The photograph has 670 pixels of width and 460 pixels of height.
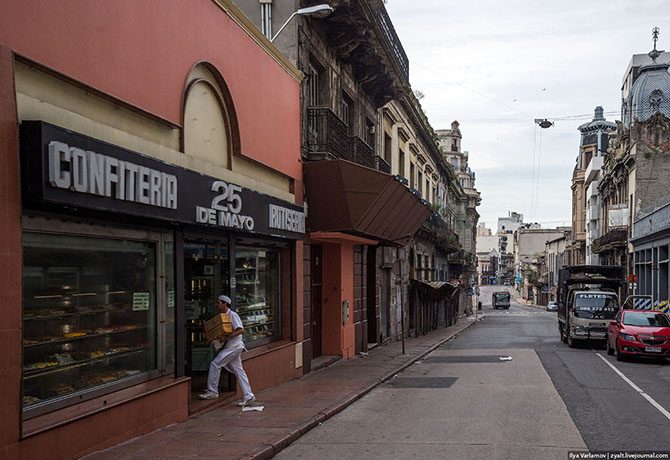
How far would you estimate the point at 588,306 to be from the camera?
26016 mm

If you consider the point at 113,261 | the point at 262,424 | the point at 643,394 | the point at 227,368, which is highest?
the point at 113,261

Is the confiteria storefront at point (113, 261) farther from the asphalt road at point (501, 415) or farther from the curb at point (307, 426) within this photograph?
the asphalt road at point (501, 415)

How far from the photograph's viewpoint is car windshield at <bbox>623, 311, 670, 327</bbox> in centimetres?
2078

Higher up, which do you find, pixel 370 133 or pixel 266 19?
pixel 266 19

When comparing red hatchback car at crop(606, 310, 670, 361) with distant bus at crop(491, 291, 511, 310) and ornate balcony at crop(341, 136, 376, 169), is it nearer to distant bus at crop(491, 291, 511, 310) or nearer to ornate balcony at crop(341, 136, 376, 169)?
ornate balcony at crop(341, 136, 376, 169)

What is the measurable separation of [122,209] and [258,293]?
6.33 meters

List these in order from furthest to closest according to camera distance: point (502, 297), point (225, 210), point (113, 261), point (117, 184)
Answer: point (502, 297), point (225, 210), point (113, 261), point (117, 184)

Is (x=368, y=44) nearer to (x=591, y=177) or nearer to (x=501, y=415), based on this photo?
(x=501, y=415)

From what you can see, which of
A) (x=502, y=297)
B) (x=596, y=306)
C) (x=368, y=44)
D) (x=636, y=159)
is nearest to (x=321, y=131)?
(x=368, y=44)

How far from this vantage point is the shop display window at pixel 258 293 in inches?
527

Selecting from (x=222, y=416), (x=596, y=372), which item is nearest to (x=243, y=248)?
(x=222, y=416)

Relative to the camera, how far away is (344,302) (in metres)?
19.5

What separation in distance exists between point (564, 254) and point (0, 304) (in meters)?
81.4

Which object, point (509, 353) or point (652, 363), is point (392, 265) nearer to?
point (509, 353)
